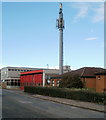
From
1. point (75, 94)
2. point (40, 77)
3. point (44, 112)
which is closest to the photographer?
point (44, 112)

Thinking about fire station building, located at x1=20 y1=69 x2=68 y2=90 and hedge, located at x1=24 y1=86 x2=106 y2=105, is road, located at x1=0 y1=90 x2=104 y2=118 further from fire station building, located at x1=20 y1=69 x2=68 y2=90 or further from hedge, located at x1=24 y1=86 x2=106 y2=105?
fire station building, located at x1=20 y1=69 x2=68 y2=90

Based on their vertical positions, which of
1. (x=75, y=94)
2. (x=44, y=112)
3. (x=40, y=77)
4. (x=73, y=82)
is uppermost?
(x=40, y=77)

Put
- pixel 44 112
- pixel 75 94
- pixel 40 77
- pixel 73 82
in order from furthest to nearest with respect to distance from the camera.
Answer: pixel 40 77
pixel 73 82
pixel 75 94
pixel 44 112

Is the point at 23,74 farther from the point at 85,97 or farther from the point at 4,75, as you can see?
the point at 85,97

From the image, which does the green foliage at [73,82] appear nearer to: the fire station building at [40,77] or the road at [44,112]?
the road at [44,112]

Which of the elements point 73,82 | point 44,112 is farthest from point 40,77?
point 44,112

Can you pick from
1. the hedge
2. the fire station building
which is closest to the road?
the hedge

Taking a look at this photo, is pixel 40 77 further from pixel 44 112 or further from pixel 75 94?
pixel 44 112

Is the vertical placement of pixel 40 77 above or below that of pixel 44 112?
above

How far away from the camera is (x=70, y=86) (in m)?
38.5

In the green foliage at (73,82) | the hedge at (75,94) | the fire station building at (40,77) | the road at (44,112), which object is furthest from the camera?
the fire station building at (40,77)

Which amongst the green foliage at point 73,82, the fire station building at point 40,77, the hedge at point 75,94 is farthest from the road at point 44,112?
the fire station building at point 40,77

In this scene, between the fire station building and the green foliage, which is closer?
the green foliage

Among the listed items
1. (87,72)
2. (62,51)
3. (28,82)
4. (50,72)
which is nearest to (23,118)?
(87,72)
